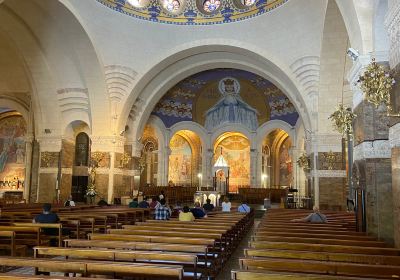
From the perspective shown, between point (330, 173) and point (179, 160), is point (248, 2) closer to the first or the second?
point (330, 173)

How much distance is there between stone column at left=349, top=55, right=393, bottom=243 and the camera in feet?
23.0

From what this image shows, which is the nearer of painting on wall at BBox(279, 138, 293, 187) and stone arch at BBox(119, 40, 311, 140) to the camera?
stone arch at BBox(119, 40, 311, 140)

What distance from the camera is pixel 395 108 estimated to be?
5.98 metres

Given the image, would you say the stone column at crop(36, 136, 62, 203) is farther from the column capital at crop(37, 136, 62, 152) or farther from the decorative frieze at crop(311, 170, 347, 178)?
the decorative frieze at crop(311, 170, 347, 178)

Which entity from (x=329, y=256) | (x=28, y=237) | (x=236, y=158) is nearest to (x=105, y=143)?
(x=28, y=237)

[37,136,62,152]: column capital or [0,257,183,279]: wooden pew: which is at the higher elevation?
[37,136,62,152]: column capital

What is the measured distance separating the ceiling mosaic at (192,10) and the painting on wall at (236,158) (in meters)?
13.1

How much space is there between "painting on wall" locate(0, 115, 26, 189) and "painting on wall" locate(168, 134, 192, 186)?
34.8 ft

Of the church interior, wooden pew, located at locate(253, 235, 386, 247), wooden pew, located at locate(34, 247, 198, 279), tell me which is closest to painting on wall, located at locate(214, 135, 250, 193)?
the church interior

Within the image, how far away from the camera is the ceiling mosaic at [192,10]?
61.4ft

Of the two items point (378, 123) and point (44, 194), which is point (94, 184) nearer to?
point (44, 194)

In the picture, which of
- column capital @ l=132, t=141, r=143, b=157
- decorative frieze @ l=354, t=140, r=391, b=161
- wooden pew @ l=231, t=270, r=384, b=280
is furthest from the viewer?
column capital @ l=132, t=141, r=143, b=157

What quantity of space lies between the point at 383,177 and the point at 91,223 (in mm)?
6372

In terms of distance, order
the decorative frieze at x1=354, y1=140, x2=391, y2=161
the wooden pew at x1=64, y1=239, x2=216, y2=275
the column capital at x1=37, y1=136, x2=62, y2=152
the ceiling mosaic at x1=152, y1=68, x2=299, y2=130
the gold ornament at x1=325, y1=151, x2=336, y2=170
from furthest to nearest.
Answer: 1. the ceiling mosaic at x1=152, y1=68, x2=299, y2=130
2. the column capital at x1=37, y1=136, x2=62, y2=152
3. the gold ornament at x1=325, y1=151, x2=336, y2=170
4. the decorative frieze at x1=354, y1=140, x2=391, y2=161
5. the wooden pew at x1=64, y1=239, x2=216, y2=275
